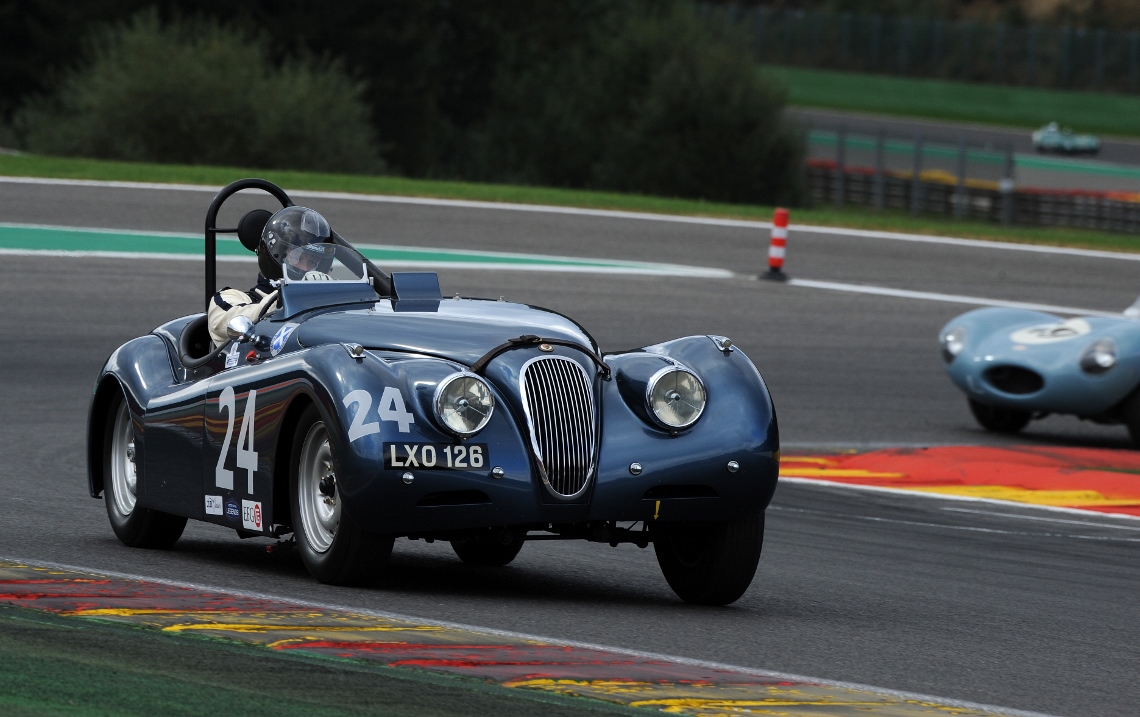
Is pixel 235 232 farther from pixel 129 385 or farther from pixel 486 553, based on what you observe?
pixel 486 553

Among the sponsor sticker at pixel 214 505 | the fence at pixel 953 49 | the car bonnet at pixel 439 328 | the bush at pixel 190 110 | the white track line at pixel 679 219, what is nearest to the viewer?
the car bonnet at pixel 439 328

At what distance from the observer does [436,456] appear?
6.04m

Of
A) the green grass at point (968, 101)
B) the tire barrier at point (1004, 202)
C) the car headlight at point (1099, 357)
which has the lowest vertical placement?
the car headlight at point (1099, 357)

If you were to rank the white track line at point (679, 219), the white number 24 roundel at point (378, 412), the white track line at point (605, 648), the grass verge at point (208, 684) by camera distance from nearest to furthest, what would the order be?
the grass verge at point (208, 684), the white track line at point (605, 648), the white number 24 roundel at point (378, 412), the white track line at point (679, 219)

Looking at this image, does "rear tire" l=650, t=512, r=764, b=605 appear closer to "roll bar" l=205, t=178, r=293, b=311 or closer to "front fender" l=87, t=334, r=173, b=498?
"front fender" l=87, t=334, r=173, b=498

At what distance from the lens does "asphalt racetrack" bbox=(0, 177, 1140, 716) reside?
5.91 meters

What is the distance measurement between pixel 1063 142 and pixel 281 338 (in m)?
48.5

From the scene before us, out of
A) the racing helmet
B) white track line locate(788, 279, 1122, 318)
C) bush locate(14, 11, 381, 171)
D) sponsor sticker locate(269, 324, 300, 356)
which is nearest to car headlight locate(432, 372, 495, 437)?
sponsor sticker locate(269, 324, 300, 356)

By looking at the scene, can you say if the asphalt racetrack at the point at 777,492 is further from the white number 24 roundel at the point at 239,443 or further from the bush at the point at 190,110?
the bush at the point at 190,110

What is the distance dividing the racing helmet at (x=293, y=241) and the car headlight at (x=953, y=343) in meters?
7.26

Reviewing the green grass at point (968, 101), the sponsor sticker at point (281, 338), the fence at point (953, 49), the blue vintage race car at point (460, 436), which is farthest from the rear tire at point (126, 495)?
the fence at point (953, 49)

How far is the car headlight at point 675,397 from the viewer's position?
638cm

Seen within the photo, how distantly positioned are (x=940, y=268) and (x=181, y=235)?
27.4ft

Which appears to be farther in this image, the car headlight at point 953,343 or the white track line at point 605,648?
the car headlight at point 953,343
